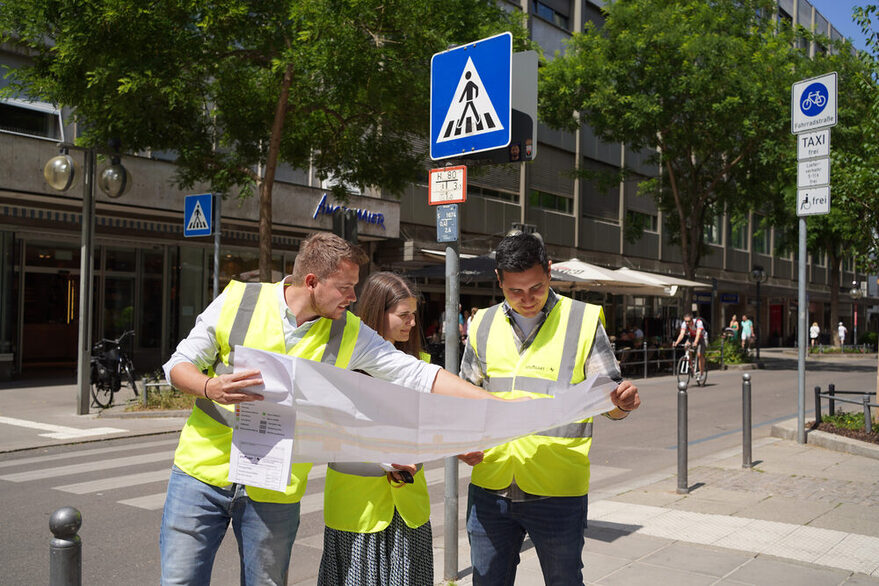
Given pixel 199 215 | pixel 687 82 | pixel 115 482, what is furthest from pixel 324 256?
pixel 687 82

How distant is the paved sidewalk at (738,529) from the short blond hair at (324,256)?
2.52 meters

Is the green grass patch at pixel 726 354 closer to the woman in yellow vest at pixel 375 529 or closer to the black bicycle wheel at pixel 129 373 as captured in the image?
the black bicycle wheel at pixel 129 373

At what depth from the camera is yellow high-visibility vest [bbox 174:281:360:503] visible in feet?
9.18

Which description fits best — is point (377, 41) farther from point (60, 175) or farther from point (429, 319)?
point (429, 319)

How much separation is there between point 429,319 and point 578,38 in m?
10.2

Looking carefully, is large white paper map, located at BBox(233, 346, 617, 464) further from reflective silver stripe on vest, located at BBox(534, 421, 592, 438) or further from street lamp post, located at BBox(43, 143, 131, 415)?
street lamp post, located at BBox(43, 143, 131, 415)

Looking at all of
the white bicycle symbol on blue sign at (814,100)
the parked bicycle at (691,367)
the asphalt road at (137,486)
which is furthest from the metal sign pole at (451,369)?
the parked bicycle at (691,367)

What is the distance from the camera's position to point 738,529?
5.75 meters

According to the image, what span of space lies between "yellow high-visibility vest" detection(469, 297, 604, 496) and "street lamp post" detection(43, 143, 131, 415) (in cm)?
1080

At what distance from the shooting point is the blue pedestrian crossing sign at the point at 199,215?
1247 centimetres

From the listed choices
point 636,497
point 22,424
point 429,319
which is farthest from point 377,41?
point 429,319

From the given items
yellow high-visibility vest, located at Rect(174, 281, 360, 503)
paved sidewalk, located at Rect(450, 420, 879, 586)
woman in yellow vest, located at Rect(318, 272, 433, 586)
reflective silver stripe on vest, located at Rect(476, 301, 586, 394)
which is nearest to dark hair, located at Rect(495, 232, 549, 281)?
reflective silver stripe on vest, located at Rect(476, 301, 586, 394)

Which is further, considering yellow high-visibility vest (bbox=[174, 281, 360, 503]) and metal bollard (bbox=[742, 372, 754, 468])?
metal bollard (bbox=[742, 372, 754, 468])

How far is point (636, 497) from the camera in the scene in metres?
6.95
